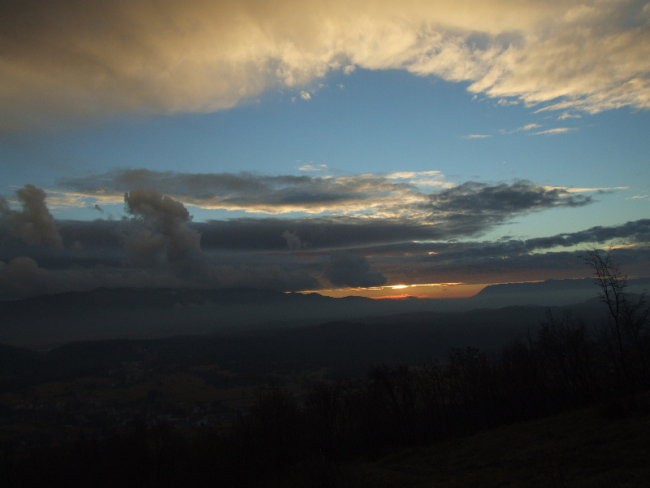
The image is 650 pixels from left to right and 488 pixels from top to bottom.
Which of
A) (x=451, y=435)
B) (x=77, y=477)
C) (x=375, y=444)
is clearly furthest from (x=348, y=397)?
(x=77, y=477)

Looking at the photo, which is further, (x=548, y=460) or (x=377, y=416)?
(x=377, y=416)

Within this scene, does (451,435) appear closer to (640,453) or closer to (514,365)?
(514,365)

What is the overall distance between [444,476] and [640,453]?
14.4 meters

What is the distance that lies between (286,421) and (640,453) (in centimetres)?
5193

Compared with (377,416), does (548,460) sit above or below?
above

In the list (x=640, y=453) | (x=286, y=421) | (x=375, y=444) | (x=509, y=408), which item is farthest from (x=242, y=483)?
(x=640, y=453)

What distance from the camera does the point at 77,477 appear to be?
6512 cm

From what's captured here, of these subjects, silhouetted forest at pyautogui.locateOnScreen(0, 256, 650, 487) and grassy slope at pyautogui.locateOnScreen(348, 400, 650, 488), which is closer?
grassy slope at pyautogui.locateOnScreen(348, 400, 650, 488)

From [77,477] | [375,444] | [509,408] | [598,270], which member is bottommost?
[77,477]

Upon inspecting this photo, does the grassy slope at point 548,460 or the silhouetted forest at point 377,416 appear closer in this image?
the grassy slope at point 548,460

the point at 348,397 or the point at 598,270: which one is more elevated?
the point at 598,270

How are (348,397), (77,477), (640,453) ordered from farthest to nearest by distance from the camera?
(348,397) → (77,477) → (640,453)

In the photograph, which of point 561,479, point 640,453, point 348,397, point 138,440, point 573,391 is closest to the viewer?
point 561,479

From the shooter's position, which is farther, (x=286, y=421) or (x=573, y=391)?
(x=286, y=421)
